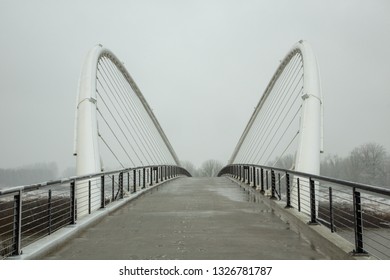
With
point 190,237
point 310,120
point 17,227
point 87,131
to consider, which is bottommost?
point 190,237

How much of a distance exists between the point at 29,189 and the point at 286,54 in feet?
58.9

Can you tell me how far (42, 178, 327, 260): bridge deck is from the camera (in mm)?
4965

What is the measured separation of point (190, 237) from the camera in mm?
5973

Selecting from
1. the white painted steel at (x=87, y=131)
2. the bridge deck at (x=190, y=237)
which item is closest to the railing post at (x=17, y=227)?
the bridge deck at (x=190, y=237)

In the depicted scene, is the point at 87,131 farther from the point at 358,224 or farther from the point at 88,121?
the point at 358,224

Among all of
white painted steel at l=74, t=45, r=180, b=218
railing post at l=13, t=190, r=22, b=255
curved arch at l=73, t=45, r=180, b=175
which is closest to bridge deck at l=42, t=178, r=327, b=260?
railing post at l=13, t=190, r=22, b=255

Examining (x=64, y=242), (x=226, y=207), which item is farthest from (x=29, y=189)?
(x=226, y=207)

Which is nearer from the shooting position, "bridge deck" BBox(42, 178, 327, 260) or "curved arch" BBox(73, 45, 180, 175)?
"bridge deck" BBox(42, 178, 327, 260)

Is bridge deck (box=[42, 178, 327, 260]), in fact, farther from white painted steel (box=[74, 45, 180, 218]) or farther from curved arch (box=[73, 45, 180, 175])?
curved arch (box=[73, 45, 180, 175])

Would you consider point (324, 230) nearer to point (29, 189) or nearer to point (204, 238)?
point (204, 238)

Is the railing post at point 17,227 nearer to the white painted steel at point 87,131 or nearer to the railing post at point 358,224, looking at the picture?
the railing post at point 358,224

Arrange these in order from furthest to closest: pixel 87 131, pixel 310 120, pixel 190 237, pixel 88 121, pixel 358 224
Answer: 1. pixel 88 121
2. pixel 310 120
3. pixel 87 131
4. pixel 190 237
5. pixel 358 224

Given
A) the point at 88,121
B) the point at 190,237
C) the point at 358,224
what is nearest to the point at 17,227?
the point at 190,237

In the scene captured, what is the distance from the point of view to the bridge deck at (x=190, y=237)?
195 inches
